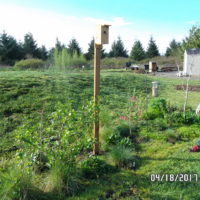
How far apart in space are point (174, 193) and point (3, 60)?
1124 inches

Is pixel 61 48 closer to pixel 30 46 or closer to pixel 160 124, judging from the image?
pixel 30 46

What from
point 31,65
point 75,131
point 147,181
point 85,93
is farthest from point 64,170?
point 31,65

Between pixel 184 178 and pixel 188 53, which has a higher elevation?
pixel 188 53

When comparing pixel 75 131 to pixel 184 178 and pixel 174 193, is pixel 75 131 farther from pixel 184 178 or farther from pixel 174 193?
pixel 184 178

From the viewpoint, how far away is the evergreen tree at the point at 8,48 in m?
26.4

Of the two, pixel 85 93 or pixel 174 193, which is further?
pixel 85 93

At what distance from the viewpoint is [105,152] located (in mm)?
3217

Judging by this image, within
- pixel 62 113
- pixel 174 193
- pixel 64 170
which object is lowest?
pixel 174 193

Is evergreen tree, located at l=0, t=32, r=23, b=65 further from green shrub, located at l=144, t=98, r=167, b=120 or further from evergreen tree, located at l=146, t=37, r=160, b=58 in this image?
green shrub, located at l=144, t=98, r=167, b=120

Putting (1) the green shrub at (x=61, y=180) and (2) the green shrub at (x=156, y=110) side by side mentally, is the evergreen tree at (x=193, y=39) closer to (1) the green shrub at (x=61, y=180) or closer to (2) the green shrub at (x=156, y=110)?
(2) the green shrub at (x=156, y=110)

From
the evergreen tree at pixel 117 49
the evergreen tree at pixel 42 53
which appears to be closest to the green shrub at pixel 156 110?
the evergreen tree at pixel 42 53

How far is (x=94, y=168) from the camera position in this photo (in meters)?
2.63

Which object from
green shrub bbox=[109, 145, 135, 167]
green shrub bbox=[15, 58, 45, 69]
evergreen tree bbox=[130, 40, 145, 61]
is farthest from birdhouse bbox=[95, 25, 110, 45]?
evergreen tree bbox=[130, 40, 145, 61]

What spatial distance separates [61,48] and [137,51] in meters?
12.8
